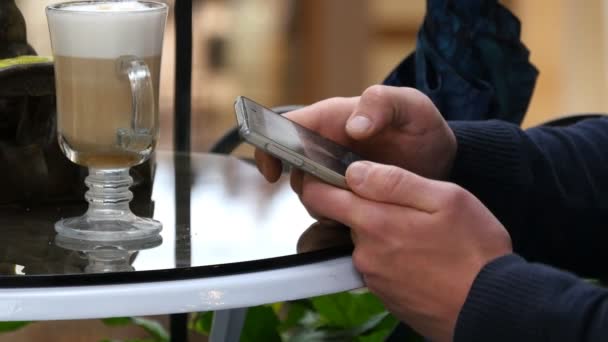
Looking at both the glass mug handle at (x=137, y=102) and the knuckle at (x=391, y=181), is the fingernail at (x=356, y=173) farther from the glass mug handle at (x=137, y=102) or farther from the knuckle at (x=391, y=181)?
the glass mug handle at (x=137, y=102)

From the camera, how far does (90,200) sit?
80 centimetres

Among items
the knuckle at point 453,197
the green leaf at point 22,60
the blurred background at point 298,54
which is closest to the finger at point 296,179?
the knuckle at point 453,197

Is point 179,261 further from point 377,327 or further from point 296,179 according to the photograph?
point 377,327

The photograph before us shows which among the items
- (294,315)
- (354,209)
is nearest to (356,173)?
(354,209)

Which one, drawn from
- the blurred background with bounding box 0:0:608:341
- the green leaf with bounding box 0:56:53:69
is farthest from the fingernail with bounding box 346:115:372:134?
the blurred background with bounding box 0:0:608:341

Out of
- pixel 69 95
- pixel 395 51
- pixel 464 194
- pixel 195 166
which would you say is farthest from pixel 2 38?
pixel 395 51

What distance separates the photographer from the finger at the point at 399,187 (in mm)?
742

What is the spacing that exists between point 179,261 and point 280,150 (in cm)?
11

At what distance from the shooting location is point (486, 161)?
3.25ft

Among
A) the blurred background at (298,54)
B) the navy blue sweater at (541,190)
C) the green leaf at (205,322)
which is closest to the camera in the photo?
the navy blue sweater at (541,190)

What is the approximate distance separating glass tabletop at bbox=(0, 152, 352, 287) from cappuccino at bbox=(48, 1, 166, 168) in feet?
0.23

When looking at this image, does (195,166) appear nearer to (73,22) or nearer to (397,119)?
(397,119)

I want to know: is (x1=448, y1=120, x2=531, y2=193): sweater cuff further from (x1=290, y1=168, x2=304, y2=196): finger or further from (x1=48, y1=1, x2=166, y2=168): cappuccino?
(x1=48, y1=1, x2=166, y2=168): cappuccino

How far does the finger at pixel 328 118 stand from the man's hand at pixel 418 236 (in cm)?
17
